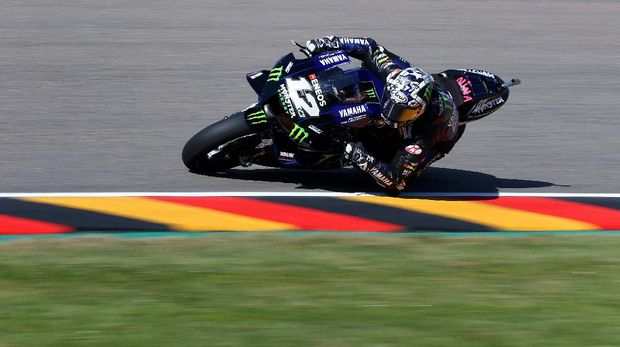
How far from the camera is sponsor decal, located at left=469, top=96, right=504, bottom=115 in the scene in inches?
359

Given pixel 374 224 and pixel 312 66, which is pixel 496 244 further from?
pixel 312 66

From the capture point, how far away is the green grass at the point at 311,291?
19.8ft

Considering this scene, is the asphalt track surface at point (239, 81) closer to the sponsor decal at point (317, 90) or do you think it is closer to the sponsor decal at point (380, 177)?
the sponsor decal at point (380, 177)

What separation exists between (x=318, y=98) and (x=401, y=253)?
1.58 meters

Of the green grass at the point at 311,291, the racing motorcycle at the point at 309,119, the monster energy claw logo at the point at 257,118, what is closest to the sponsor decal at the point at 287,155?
the racing motorcycle at the point at 309,119

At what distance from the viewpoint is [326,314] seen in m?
6.31

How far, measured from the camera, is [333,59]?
8.79m

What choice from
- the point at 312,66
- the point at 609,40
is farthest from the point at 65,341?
the point at 609,40

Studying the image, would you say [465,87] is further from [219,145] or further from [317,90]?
[219,145]

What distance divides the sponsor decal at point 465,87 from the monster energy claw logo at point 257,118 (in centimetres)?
159

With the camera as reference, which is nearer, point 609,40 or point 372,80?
point 372,80

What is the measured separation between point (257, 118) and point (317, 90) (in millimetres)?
492

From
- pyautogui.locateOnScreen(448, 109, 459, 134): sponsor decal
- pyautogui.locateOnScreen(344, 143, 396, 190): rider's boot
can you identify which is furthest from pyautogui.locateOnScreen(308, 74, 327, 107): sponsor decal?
pyautogui.locateOnScreen(448, 109, 459, 134): sponsor decal

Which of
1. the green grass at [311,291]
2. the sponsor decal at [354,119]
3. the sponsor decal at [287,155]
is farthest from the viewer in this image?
the sponsor decal at [287,155]
